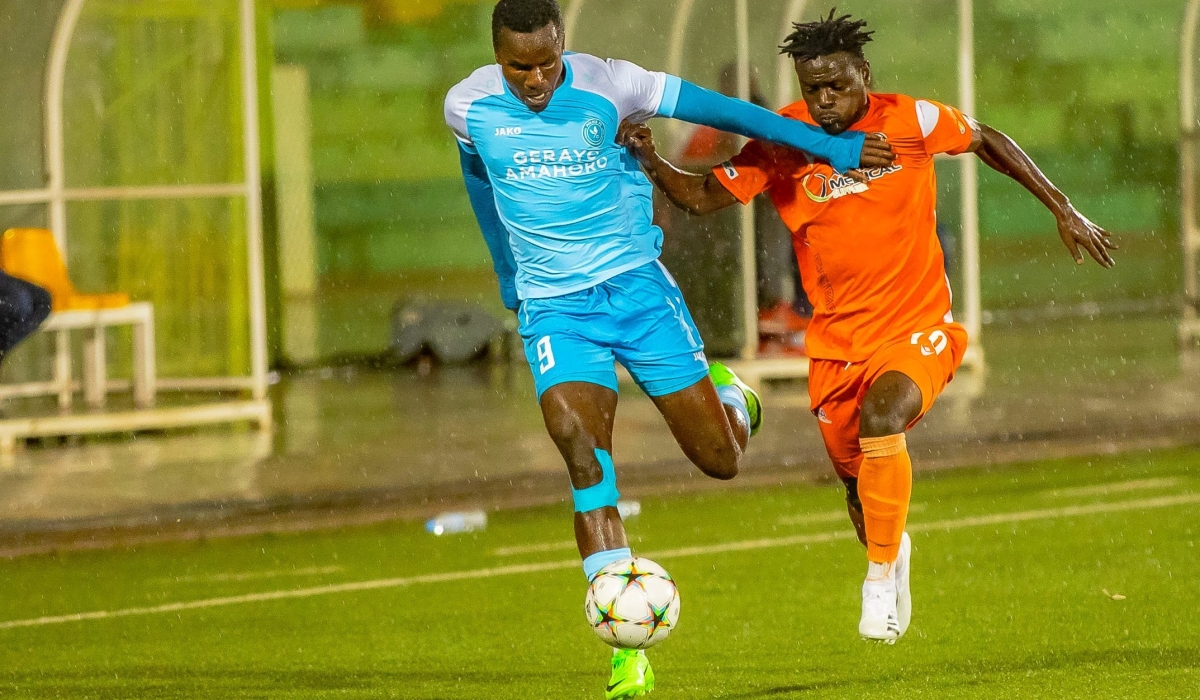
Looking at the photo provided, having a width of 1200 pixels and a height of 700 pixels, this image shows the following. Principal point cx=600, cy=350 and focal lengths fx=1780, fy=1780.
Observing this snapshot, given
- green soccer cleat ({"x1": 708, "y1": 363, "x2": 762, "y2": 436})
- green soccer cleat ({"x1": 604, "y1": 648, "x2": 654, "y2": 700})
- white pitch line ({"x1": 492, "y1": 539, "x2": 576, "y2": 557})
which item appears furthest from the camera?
white pitch line ({"x1": 492, "y1": 539, "x2": 576, "y2": 557})

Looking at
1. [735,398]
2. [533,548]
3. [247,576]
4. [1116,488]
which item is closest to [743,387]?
[735,398]

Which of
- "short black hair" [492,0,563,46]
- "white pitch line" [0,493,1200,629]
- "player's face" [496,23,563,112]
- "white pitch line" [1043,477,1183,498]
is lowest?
"white pitch line" [1043,477,1183,498]

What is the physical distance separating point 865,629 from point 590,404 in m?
1.13

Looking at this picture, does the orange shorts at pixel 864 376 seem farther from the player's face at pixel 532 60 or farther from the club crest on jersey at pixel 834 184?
the player's face at pixel 532 60

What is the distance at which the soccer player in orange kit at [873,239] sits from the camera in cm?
582

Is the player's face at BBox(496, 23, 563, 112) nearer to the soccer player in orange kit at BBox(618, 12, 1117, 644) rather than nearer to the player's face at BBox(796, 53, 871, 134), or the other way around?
Answer: the soccer player in orange kit at BBox(618, 12, 1117, 644)

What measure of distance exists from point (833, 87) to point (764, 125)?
28cm

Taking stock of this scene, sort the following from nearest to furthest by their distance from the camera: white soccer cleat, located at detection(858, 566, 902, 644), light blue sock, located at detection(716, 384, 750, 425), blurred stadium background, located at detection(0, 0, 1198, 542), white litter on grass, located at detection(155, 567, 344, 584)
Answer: white soccer cleat, located at detection(858, 566, 902, 644) → light blue sock, located at detection(716, 384, 750, 425) → white litter on grass, located at detection(155, 567, 344, 584) → blurred stadium background, located at detection(0, 0, 1198, 542)

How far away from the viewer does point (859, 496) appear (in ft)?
19.7

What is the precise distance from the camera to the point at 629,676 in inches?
214

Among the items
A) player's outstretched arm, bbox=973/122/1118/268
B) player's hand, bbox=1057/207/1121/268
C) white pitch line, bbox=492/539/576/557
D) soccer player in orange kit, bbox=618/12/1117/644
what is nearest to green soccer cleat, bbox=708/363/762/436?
soccer player in orange kit, bbox=618/12/1117/644

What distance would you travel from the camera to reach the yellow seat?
41.6ft

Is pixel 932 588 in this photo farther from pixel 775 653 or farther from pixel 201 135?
pixel 201 135

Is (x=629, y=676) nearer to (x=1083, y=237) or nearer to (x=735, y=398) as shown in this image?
(x=735, y=398)
